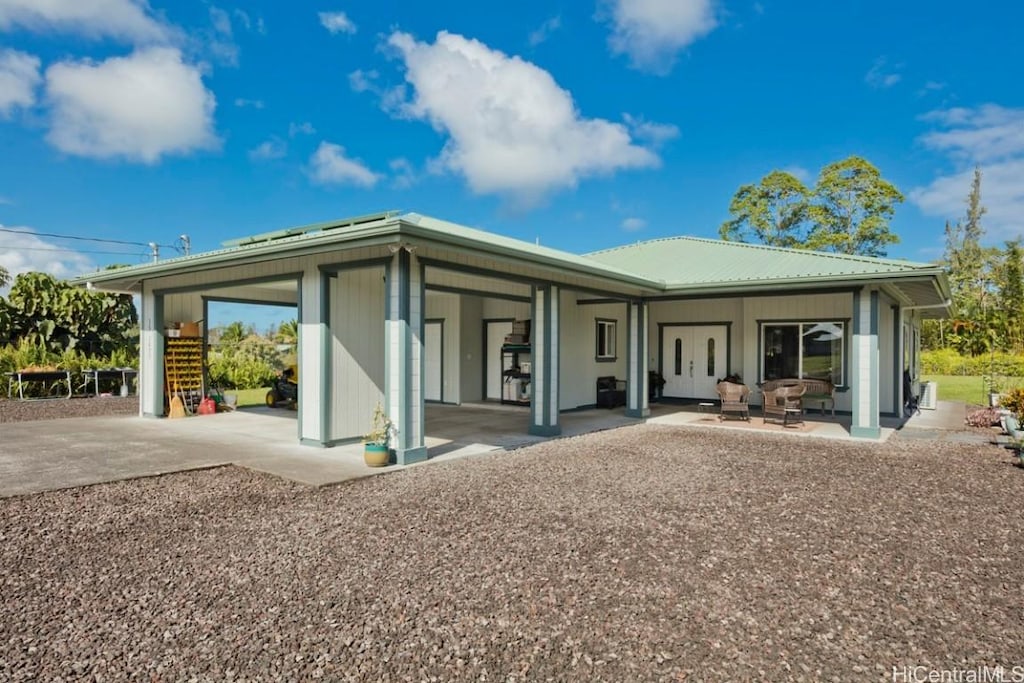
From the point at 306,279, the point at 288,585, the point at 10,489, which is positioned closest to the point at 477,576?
the point at 288,585

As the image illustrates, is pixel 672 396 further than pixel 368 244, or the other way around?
pixel 672 396

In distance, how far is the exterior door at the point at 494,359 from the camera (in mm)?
14961

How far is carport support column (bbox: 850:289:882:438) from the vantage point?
378 inches

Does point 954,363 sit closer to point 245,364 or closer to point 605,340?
point 605,340

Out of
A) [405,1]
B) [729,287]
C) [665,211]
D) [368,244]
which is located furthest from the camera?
[665,211]

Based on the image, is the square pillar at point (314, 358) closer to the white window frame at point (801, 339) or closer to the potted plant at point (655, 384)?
the potted plant at point (655, 384)

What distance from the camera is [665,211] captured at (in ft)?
86.7

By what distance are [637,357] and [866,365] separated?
440cm

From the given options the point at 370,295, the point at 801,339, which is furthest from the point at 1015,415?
the point at 370,295

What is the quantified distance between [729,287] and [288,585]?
31.1ft

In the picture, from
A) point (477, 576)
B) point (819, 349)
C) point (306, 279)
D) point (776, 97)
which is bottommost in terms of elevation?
point (477, 576)

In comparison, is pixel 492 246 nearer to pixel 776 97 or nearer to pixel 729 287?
pixel 729 287

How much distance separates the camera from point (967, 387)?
20.5 m

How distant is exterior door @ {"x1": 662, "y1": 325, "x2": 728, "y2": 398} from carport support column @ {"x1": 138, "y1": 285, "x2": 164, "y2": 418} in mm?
12091
